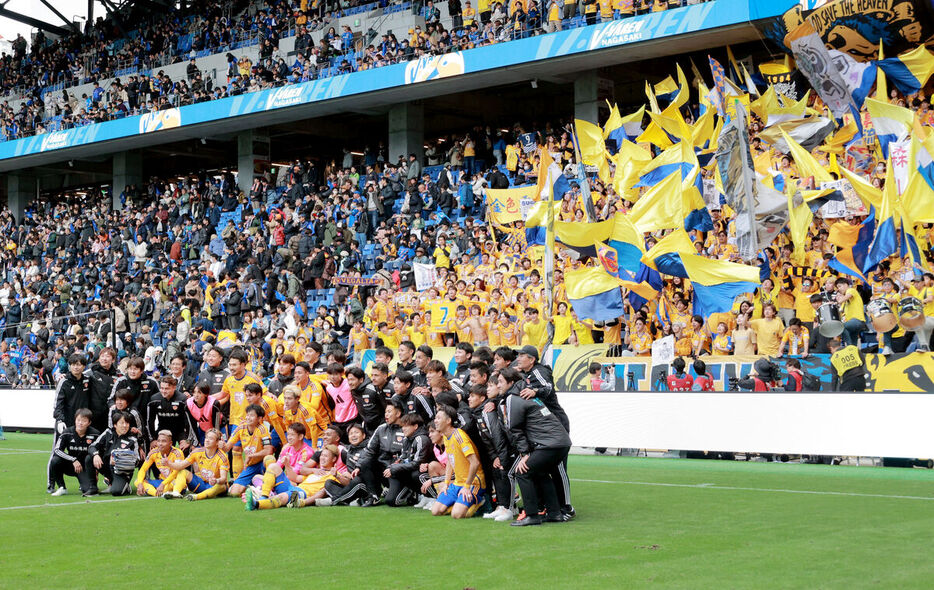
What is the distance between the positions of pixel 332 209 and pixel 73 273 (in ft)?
35.9

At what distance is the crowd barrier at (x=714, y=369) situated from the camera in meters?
14.6

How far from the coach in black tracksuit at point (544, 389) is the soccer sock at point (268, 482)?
3.21 meters

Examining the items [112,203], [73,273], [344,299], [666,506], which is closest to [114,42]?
[112,203]

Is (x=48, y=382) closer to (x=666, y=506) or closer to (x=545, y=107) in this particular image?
(x=545, y=107)

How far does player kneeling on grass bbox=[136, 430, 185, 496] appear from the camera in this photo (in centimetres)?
1304

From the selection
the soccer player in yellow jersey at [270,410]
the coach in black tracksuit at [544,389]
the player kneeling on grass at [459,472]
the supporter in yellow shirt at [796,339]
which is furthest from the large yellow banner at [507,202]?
the coach in black tracksuit at [544,389]

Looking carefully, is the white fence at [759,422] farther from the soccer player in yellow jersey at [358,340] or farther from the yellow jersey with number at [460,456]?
the yellow jersey with number at [460,456]

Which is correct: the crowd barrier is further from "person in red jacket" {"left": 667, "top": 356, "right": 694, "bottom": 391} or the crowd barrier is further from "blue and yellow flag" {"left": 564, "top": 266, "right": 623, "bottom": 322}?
"blue and yellow flag" {"left": 564, "top": 266, "right": 623, "bottom": 322}

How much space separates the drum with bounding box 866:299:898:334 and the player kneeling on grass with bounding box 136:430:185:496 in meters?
9.53

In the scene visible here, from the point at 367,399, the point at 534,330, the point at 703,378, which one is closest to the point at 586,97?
the point at 534,330

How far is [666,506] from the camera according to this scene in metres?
11.3

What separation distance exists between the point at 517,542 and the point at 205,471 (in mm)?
5309

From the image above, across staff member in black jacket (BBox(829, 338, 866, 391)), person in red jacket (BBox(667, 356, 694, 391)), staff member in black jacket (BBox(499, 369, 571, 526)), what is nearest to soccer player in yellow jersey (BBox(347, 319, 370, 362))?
person in red jacket (BBox(667, 356, 694, 391))

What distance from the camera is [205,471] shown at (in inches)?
511
